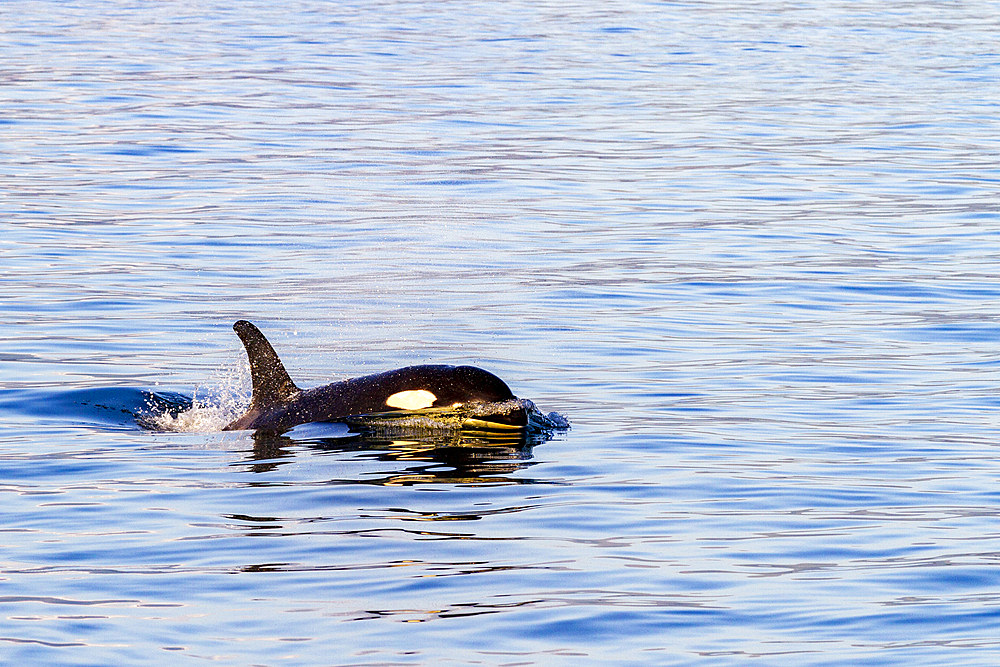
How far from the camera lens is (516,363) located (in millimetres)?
14750

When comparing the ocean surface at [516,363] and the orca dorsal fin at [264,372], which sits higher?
the orca dorsal fin at [264,372]

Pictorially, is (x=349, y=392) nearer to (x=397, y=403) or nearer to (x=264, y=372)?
(x=397, y=403)

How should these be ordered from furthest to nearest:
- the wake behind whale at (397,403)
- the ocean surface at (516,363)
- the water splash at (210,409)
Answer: the water splash at (210,409) → the wake behind whale at (397,403) → the ocean surface at (516,363)

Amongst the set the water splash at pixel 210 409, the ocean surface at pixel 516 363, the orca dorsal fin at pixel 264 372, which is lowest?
the water splash at pixel 210 409

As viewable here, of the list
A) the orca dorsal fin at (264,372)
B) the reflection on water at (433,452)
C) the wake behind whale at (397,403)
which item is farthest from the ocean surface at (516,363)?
the orca dorsal fin at (264,372)

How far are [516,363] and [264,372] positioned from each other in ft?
10.2

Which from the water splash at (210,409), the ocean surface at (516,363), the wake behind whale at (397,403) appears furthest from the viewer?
the water splash at (210,409)

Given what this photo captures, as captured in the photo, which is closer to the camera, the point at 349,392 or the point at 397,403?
the point at 397,403

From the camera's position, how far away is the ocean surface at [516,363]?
26.4 feet

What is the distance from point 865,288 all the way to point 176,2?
46802 millimetres

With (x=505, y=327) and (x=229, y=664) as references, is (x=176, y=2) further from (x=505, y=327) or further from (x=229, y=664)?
(x=229, y=664)

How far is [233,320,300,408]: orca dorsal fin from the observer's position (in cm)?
1202

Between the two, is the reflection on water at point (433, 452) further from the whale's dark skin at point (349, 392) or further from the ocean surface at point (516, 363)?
the whale's dark skin at point (349, 392)

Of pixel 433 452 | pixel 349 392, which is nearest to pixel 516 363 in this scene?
pixel 349 392
